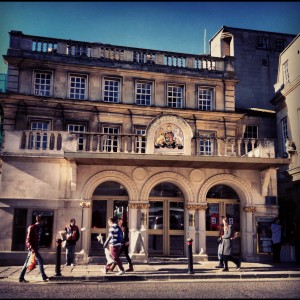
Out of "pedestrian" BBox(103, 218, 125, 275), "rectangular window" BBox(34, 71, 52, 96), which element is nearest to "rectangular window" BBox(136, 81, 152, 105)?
"rectangular window" BBox(34, 71, 52, 96)

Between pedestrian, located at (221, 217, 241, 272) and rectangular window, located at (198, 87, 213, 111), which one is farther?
rectangular window, located at (198, 87, 213, 111)

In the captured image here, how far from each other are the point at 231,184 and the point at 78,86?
1046 centimetres

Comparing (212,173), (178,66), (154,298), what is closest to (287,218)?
(212,173)

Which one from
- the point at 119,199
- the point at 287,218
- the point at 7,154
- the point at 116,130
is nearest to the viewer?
the point at 7,154

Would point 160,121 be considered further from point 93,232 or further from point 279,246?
point 279,246

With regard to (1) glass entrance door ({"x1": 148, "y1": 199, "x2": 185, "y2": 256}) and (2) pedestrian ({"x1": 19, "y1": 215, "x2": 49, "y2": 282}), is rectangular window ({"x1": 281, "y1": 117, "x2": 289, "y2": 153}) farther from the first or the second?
(2) pedestrian ({"x1": 19, "y1": 215, "x2": 49, "y2": 282})

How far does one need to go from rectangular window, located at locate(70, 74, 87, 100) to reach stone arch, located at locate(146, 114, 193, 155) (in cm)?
761

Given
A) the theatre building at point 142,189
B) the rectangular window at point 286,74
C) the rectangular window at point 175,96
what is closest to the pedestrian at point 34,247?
the theatre building at point 142,189

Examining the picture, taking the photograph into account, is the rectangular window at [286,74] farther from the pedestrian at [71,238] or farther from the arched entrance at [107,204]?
the pedestrian at [71,238]

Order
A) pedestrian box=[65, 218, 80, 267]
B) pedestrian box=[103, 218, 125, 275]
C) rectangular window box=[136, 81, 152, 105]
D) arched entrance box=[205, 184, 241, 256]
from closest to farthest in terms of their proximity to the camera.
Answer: pedestrian box=[103, 218, 125, 275]
pedestrian box=[65, 218, 80, 267]
arched entrance box=[205, 184, 241, 256]
rectangular window box=[136, 81, 152, 105]

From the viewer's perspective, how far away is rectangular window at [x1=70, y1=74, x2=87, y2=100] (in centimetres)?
2016

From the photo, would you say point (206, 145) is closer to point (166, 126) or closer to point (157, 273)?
point (166, 126)

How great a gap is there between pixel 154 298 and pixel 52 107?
1391 centimetres

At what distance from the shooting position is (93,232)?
14320 mm
